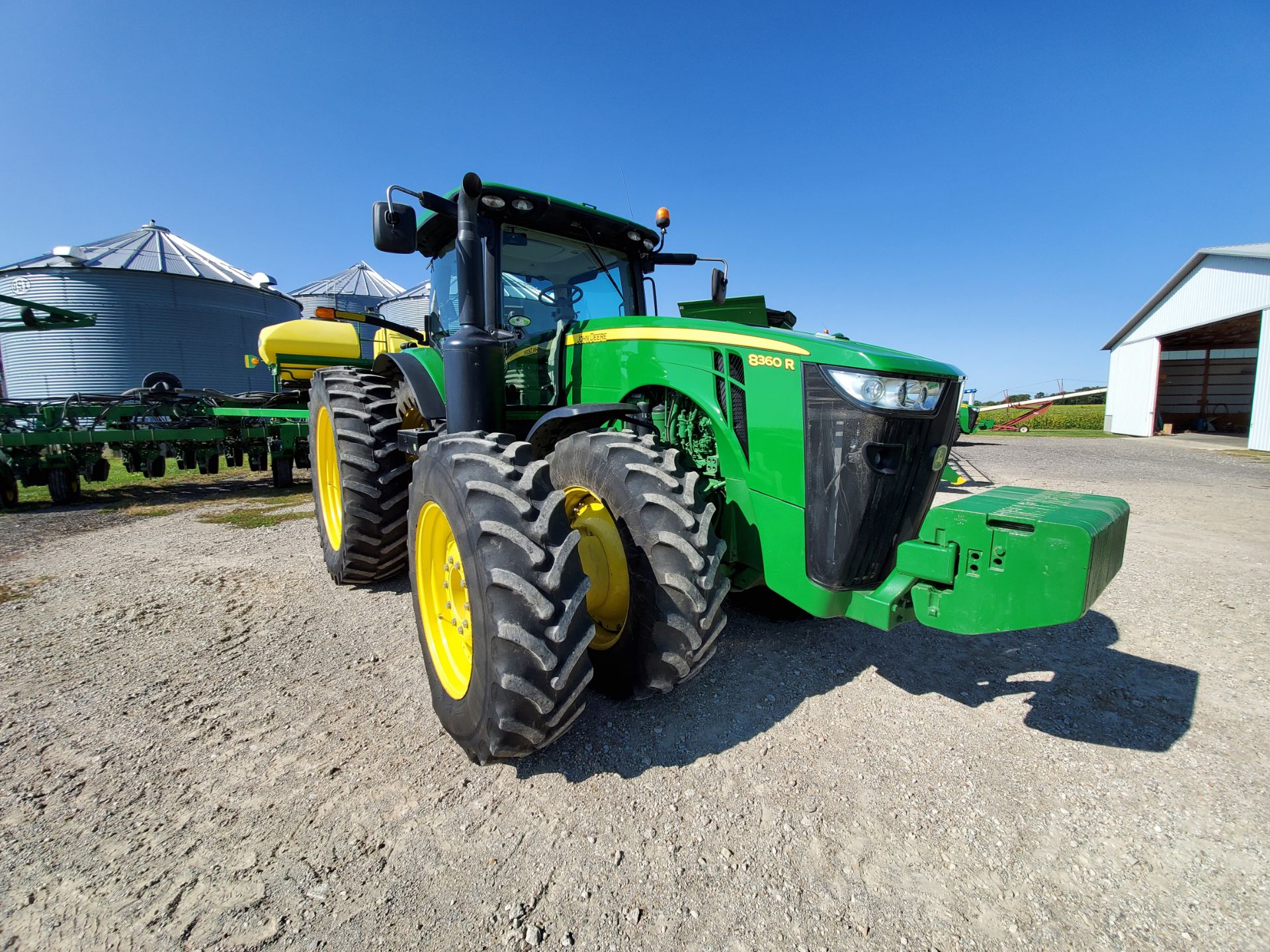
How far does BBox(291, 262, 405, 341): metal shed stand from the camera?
2142 centimetres

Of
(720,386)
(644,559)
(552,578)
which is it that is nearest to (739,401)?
(720,386)

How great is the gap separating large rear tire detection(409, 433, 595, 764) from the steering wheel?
5.39 ft

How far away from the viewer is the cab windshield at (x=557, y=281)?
3311 mm

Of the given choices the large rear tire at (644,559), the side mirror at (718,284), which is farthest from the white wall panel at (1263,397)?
the large rear tire at (644,559)

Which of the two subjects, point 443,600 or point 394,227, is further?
point 394,227

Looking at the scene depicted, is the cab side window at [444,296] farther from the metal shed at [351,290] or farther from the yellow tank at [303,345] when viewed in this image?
the metal shed at [351,290]

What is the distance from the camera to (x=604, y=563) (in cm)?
237

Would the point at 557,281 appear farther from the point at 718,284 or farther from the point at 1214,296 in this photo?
the point at 1214,296

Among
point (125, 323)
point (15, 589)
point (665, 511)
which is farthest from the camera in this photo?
point (125, 323)

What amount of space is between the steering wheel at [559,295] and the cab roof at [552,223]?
29 cm

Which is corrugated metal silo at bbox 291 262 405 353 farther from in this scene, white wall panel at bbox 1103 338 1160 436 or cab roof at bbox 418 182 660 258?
white wall panel at bbox 1103 338 1160 436

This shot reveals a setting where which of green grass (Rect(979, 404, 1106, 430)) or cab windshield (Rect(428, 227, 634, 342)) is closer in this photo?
cab windshield (Rect(428, 227, 634, 342))

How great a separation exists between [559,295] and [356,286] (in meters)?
23.3

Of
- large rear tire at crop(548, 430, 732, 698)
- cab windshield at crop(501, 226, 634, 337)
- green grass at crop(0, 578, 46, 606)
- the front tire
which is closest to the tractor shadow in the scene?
large rear tire at crop(548, 430, 732, 698)
